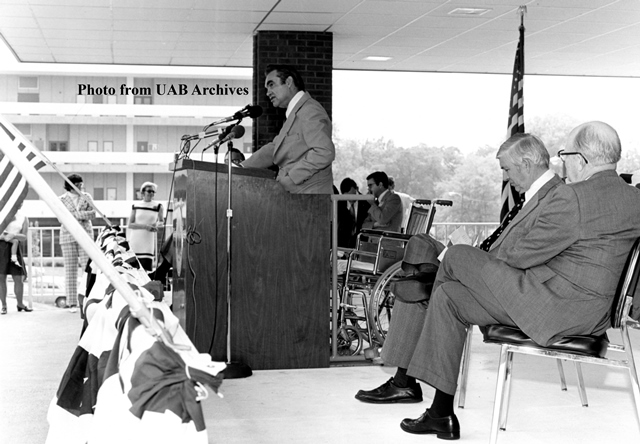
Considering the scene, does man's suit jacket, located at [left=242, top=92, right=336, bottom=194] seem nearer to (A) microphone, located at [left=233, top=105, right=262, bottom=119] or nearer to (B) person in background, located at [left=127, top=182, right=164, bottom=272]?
(A) microphone, located at [left=233, top=105, right=262, bottom=119]

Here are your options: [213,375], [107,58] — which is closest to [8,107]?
[107,58]

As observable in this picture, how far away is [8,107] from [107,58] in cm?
705

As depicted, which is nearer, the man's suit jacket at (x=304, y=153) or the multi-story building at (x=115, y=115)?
the man's suit jacket at (x=304, y=153)

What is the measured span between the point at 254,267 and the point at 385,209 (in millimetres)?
3980

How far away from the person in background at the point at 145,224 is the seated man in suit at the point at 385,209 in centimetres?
228

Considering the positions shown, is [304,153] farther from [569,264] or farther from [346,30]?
[346,30]

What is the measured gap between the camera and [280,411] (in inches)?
158

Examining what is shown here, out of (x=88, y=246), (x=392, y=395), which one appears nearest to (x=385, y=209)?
(x=392, y=395)

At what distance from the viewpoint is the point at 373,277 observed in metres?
Result: 5.87

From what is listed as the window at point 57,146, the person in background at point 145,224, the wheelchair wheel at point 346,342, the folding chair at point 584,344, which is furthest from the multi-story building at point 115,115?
the folding chair at point 584,344

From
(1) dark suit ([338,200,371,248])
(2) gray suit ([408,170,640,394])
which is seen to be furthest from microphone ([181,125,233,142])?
(1) dark suit ([338,200,371,248])

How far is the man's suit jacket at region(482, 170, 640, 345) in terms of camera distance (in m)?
3.14

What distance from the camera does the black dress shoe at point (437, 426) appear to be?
11.6ft

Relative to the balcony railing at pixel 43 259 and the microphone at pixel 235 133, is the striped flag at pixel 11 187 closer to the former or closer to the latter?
the microphone at pixel 235 133
